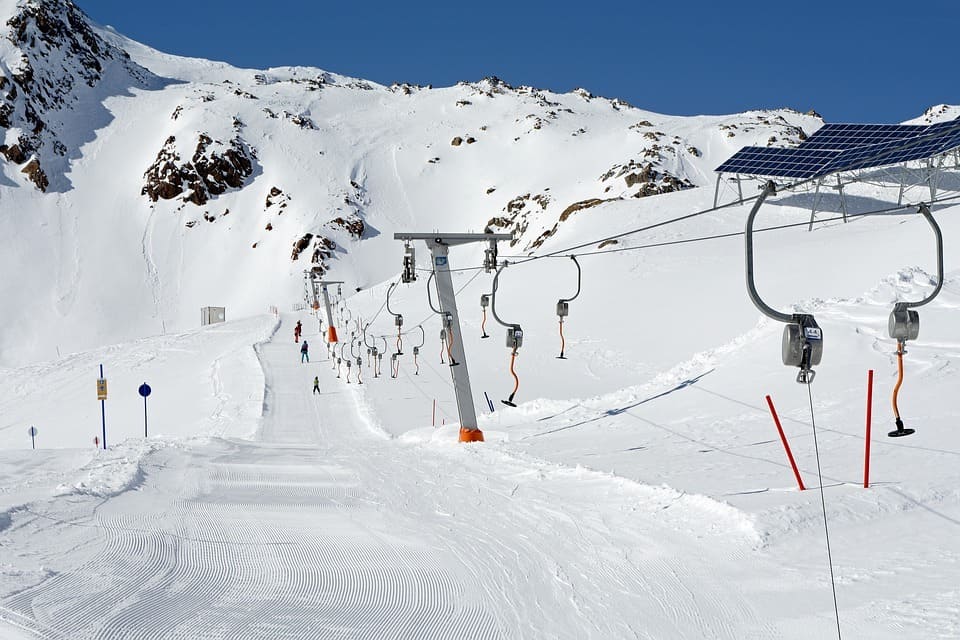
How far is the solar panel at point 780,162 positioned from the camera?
46906mm

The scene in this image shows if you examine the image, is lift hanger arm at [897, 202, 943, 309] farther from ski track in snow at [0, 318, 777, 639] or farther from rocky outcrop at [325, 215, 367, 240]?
rocky outcrop at [325, 215, 367, 240]

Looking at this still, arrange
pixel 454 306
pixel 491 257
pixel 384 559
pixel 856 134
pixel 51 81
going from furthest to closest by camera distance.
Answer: pixel 51 81 < pixel 856 134 < pixel 454 306 < pixel 491 257 < pixel 384 559

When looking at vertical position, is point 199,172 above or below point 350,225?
above

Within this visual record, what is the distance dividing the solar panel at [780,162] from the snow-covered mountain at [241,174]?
81.0 feet

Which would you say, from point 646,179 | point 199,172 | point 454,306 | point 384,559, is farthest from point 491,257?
point 199,172

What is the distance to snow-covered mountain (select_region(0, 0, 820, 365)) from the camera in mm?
97312

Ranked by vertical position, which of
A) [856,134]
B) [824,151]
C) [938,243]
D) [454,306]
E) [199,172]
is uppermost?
[199,172]

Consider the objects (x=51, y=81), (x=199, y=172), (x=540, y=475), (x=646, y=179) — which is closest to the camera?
(x=540, y=475)

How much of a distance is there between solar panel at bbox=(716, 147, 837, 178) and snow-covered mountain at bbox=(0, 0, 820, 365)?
2470cm

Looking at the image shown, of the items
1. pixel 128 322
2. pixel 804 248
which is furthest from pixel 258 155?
pixel 804 248

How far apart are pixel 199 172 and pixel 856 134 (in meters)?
92.8

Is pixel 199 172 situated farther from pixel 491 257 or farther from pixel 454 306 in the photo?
pixel 491 257

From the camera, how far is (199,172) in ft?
384

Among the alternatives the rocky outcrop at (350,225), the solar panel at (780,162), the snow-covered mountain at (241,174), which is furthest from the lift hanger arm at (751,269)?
the rocky outcrop at (350,225)
